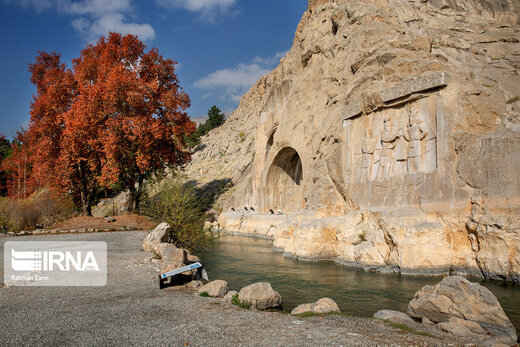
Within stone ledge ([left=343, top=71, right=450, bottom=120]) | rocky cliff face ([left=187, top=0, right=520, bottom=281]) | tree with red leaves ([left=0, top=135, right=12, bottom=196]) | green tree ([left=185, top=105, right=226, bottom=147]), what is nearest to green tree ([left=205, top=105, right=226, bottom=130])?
green tree ([left=185, top=105, right=226, bottom=147])

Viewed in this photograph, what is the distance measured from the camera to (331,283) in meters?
11.7

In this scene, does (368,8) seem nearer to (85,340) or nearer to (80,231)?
(80,231)

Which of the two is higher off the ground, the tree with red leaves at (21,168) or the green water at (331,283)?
the tree with red leaves at (21,168)

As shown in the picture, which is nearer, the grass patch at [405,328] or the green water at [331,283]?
the grass patch at [405,328]

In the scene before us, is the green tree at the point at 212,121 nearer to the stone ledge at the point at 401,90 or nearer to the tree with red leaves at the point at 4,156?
the tree with red leaves at the point at 4,156

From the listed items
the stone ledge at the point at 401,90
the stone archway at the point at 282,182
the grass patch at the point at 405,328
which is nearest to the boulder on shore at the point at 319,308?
the grass patch at the point at 405,328

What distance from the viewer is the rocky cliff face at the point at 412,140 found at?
39.4 feet

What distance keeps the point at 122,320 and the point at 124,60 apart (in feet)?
73.4

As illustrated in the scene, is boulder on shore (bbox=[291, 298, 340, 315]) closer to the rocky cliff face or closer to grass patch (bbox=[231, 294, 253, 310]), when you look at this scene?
grass patch (bbox=[231, 294, 253, 310])

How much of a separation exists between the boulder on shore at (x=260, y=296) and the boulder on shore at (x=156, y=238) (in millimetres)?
5812

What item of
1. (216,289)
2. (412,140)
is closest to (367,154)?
(412,140)

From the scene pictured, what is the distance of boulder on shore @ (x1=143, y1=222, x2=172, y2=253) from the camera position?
13.4 meters

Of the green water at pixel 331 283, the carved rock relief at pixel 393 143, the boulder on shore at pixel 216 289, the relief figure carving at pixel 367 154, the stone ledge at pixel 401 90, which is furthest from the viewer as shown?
the relief figure carving at pixel 367 154

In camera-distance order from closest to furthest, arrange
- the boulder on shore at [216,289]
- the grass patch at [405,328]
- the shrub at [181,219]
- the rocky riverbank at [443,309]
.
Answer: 1. the grass patch at [405,328]
2. the rocky riverbank at [443,309]
3. the boulder on shore at [216,289]
4. the shrub at [181,219]
